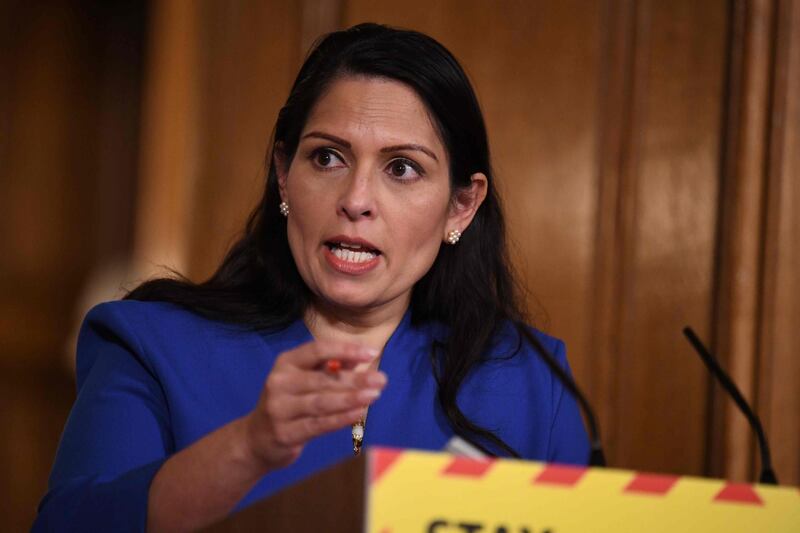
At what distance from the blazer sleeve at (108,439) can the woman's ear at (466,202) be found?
0.51 m

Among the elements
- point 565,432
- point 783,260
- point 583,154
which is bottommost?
point 565,432

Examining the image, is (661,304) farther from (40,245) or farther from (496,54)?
(40,245)

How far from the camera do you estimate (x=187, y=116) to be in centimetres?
231

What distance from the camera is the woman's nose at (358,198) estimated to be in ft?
4.49

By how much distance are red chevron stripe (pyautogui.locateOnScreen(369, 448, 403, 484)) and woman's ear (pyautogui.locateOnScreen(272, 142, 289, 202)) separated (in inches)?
36.5

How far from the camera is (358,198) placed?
137 centimetres

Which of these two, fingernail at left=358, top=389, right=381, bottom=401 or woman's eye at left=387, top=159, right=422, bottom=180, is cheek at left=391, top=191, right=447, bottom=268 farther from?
fingernail at left=358, top=389, right=381, bottom=401

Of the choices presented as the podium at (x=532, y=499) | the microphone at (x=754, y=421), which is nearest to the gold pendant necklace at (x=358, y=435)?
the microphone at (x=754, y=421)

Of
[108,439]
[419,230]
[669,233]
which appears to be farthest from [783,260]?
[108,439]

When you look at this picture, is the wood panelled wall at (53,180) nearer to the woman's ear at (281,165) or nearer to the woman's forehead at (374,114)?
the woman's ear at (281,165)

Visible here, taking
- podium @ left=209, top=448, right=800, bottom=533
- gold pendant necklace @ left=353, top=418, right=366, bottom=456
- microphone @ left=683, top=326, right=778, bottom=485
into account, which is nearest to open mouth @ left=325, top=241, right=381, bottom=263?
gold pendant necklace @ left=353, top=418, right=366, bottom=456

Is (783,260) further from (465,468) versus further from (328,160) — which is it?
(465,468)

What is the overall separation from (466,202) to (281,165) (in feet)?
0.91

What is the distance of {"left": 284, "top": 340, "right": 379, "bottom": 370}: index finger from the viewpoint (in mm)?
799
